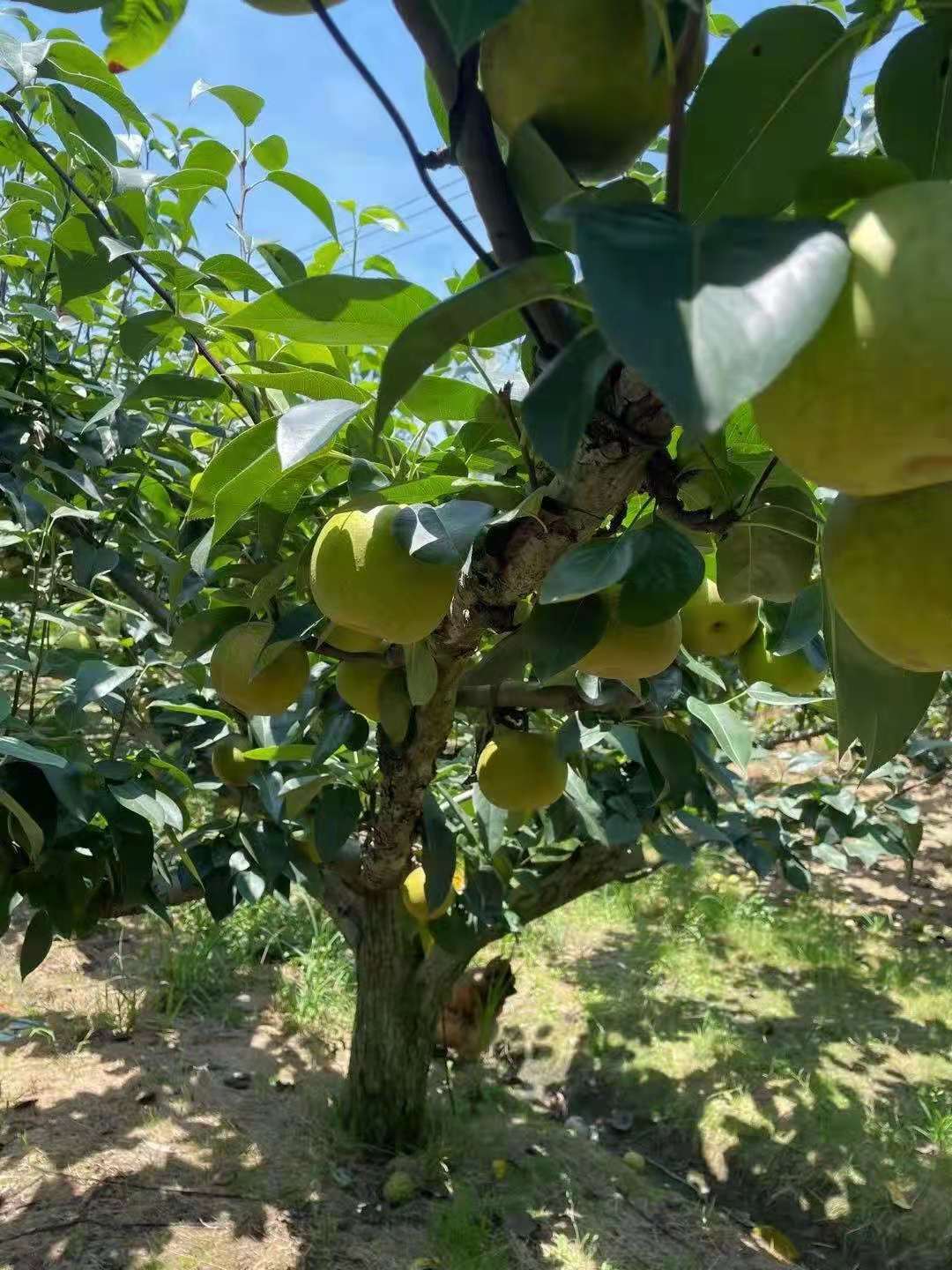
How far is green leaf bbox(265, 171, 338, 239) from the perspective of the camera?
4.22 feet

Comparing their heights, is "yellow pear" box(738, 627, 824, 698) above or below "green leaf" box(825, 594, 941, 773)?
above

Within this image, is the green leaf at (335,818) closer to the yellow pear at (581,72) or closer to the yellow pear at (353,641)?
the yellow pear at (353,641)

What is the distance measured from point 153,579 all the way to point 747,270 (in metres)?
1.98

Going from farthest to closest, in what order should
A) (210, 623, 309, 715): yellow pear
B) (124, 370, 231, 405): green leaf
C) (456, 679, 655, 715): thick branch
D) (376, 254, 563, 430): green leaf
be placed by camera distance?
(456, 679, 655, 715): thick branch
(210, 623, 309, 715): yellow pear
(124, 370, 231, 405): green leaf
(376, 254, 563, 430): green leaf

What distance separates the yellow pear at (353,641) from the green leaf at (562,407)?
2.12 feet

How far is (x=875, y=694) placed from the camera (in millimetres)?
632

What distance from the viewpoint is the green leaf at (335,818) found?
1.56 meters

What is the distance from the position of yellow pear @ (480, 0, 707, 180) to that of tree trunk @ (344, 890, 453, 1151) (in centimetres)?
201

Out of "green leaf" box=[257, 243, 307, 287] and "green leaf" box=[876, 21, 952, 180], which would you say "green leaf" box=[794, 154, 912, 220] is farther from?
"green leaf" box=[257, 243, 307, 287]

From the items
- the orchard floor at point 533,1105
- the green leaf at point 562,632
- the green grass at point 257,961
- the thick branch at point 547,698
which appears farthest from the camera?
the green grass at point 257,961

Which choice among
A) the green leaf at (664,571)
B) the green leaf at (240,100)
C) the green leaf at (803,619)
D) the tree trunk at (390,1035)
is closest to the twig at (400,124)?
the green leaf at (664,571)

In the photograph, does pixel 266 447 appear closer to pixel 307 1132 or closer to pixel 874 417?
pixel 874 417

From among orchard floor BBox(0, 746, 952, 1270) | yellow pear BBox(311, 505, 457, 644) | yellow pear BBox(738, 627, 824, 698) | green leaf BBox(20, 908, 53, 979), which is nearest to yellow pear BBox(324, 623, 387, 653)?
yellow pear BBox(311, 505, 457, 644)

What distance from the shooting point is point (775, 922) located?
443 centimetres
